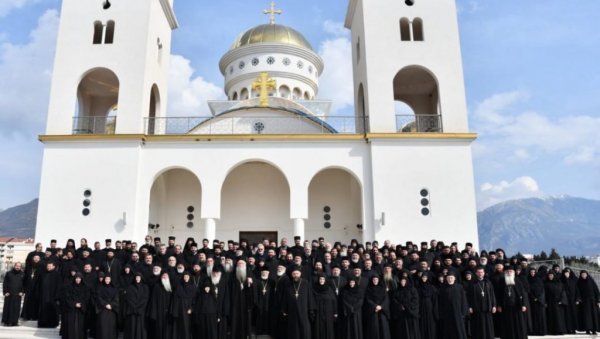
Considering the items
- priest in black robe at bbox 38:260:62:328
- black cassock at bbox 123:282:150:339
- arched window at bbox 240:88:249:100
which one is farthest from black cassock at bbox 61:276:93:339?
arched window at bbox 240:88:249:100

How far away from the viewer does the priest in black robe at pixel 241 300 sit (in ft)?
27.9

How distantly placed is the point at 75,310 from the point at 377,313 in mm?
5262

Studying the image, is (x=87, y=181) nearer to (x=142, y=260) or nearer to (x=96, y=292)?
(x=142, y=260)

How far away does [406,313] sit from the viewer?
8031 millimetres

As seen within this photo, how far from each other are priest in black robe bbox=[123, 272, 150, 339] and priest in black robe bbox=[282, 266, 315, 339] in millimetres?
2443

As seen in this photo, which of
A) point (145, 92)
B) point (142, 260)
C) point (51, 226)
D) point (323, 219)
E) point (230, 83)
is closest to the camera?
point (142, 260)

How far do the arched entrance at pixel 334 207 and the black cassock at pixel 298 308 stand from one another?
8353 millimetres

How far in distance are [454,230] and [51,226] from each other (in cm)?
1158

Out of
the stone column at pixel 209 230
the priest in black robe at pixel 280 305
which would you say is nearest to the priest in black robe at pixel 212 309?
the priest in black robe at pixel 280 305

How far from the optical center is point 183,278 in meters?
8.34

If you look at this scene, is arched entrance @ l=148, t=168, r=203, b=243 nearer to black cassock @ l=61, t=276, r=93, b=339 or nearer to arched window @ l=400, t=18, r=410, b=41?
black cassock @ l=61, t=276, r=93, b=339

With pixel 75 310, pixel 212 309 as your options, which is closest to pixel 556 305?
pixel 212 309

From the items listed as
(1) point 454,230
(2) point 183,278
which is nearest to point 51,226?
(2) point 183,278

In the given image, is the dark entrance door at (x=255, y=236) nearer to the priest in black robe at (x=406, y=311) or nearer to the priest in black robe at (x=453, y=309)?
the priest in black robe at (x=406, y=311)
